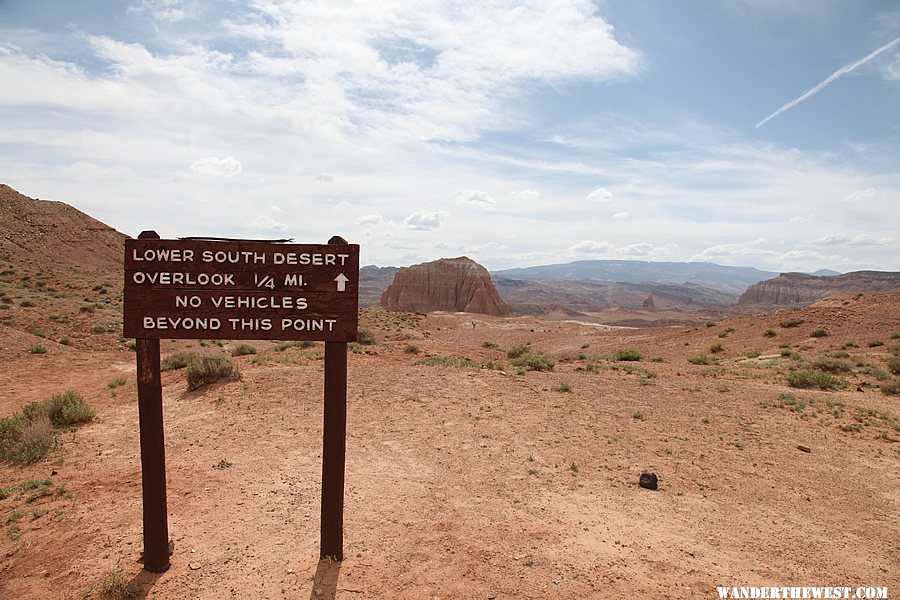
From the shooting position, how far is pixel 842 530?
5797 millimetres

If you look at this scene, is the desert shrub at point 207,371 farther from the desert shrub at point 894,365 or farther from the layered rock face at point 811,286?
the layered rock face at point 811,286

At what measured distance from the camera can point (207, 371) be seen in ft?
37.3

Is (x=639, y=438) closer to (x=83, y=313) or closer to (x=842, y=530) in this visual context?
(x=842, y=530)

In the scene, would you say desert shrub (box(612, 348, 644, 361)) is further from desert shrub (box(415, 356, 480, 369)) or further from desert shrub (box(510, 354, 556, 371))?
desert shrub (box(415, 356, 480, 369))

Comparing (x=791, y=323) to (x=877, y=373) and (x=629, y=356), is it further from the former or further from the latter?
(x=877, y=373)

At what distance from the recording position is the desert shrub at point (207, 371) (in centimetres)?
1127

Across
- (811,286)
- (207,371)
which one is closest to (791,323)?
(207,371)

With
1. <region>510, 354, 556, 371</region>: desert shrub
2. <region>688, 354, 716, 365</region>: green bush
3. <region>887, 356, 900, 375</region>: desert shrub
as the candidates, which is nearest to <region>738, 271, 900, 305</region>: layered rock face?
<region>688, 354, 716, 365</region>: green bush

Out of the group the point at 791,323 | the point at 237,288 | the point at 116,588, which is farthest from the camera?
the point at 791,323

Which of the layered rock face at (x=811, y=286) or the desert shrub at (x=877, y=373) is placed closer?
the desert shrub at (x=877, y=373)

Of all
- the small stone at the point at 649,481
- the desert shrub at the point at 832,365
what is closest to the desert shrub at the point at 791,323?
the desert shrub at the point at 832,365

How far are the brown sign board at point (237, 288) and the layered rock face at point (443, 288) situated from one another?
72.1 metres

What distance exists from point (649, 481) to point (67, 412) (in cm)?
978

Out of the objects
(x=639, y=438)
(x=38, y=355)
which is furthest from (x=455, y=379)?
(x=38, y=355)
